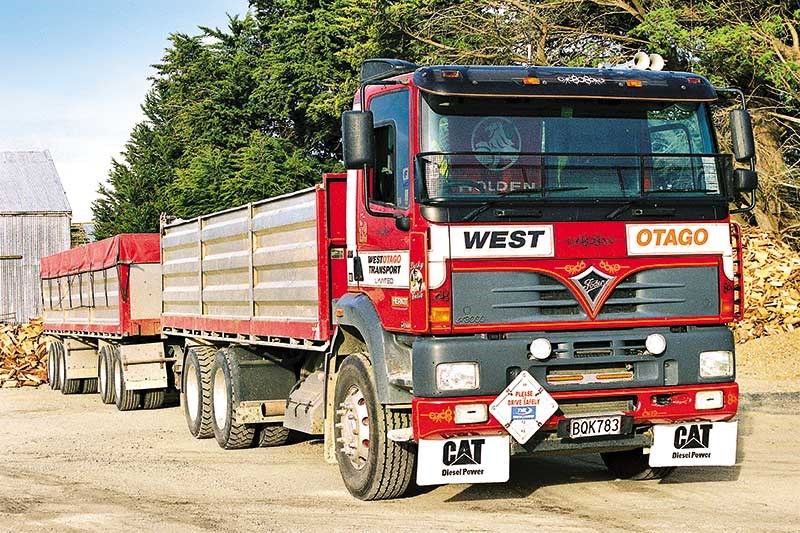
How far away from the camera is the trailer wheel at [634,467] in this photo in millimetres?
9938

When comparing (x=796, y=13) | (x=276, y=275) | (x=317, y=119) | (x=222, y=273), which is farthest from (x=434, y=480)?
(x=317, y=119)

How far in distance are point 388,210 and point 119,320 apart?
989 centimetres

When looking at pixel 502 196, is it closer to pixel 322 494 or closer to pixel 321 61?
pixel 322 494

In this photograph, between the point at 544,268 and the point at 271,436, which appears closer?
the point at 544,268

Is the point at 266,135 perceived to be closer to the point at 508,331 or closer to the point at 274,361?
the point at 274,361

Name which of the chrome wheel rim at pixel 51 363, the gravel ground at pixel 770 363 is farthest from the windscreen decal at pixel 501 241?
the chrome wheel rim at pixel 51 363

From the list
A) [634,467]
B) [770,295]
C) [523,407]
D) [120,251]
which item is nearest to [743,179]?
[523,407]

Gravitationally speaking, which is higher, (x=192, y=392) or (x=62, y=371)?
(x=192, y=392)

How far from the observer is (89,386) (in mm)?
22625

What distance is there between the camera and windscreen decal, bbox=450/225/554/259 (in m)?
8.12

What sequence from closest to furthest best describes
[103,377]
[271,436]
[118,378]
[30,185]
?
[271,436] → [118,378] → [103,377] → [30,185]

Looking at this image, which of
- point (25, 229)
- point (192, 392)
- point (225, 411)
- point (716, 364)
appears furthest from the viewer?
point (25, 229)

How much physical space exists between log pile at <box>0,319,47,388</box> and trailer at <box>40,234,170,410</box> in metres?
4.21

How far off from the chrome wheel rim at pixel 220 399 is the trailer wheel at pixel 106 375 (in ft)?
20.3
